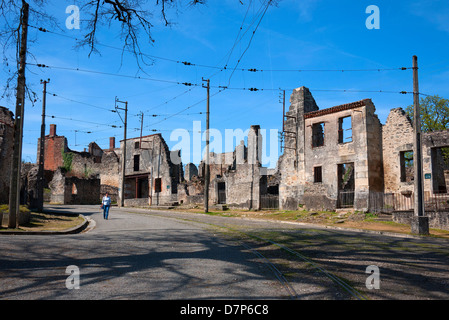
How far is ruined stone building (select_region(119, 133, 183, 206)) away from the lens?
137 feet

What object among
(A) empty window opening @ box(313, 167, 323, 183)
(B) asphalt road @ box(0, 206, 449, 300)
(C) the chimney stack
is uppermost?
(C) the chimney stack

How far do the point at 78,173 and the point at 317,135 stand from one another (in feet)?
136

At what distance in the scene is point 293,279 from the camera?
245 inches

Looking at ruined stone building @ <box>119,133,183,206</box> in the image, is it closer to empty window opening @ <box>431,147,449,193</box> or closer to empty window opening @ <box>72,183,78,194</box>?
empty window opening @ <box>72,183,78,194</box>

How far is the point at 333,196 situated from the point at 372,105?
6565 mm

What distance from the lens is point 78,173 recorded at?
193 ft

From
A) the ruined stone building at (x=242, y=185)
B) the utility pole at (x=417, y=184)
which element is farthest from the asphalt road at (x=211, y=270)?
the ruined stone building at (x=242, y=185)

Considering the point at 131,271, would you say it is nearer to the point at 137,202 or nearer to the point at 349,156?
the point at 349,156

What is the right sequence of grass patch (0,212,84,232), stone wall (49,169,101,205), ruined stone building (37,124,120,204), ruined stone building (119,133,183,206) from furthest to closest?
ruined stone building (37,124,120,204) < stone wall (49,169,101,205) < ruined stone building (119,133,183,206) < grass patch (0,212,84,232)

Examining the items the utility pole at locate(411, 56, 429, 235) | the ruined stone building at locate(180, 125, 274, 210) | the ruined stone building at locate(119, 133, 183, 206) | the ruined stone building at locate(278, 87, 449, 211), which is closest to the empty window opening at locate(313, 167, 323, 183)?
the ruined stone building at locate(278, 87, 449, 211)

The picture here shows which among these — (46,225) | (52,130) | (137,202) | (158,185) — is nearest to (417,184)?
(46,225)

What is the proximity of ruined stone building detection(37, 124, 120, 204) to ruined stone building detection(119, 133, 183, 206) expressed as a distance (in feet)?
13.7

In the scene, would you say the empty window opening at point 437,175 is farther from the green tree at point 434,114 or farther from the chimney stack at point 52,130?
the chimney stack at point 52,130

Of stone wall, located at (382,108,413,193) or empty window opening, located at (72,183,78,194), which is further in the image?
empty window opening, located at (72,183,78,194)
